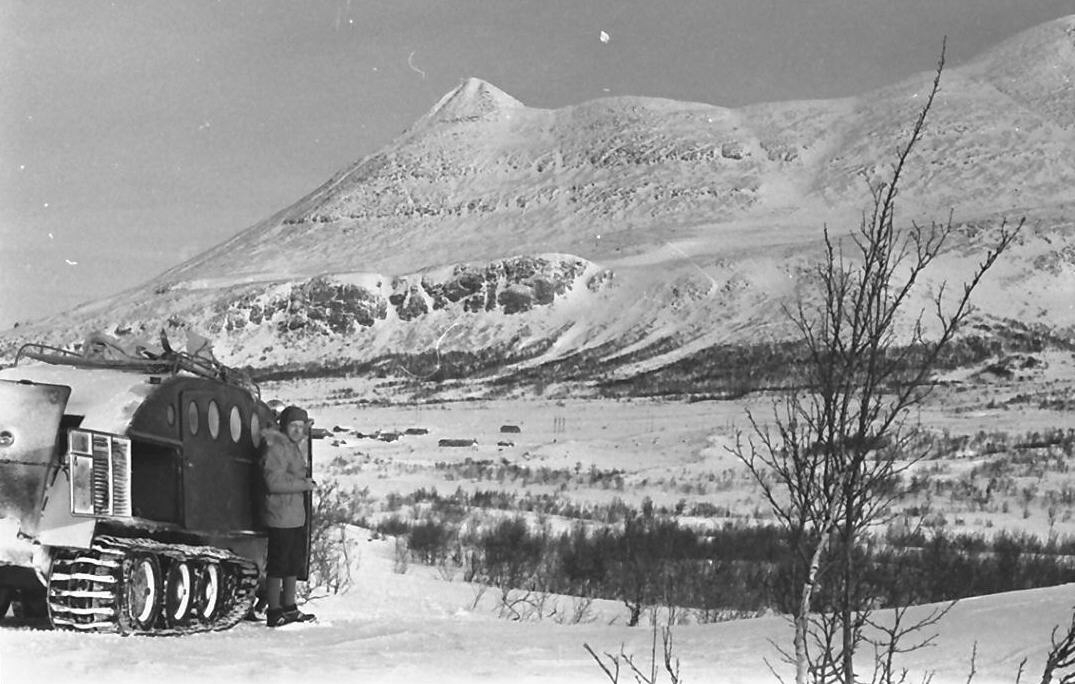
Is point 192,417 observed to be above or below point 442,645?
above

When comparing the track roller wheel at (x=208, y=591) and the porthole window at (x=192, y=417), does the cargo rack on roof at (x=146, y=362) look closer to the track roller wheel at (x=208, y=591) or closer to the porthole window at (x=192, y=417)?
the porthole window at (x=192, y=417)

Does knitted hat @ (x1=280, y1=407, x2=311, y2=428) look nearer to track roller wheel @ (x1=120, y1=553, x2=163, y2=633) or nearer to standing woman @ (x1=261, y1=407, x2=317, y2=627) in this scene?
standing woman @ (x1=261, y1=407, x2=317, y2=627)

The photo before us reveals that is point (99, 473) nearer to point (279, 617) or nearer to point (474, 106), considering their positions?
point (279, 617)

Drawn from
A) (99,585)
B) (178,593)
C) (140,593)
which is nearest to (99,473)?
(99,585)

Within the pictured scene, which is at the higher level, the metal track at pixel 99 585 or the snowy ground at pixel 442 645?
the metal track at pixel 99 585

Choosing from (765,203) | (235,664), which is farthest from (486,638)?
(765,203)

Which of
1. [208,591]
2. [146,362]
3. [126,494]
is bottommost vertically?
[208,591]

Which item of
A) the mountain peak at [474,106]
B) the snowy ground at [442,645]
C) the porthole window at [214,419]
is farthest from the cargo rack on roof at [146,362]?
the mountain peak at [474,106]
